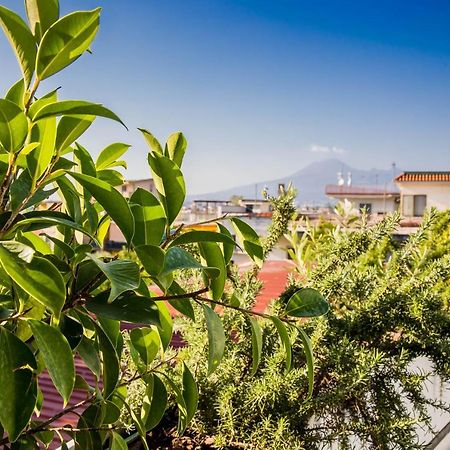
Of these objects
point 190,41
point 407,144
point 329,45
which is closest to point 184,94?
point 190,41

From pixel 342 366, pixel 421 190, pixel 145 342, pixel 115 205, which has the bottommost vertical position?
pixel 342 366

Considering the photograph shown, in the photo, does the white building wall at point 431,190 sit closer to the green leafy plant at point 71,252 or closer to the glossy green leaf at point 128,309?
the green leafy plant at point 71,252

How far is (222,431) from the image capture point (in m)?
1.26

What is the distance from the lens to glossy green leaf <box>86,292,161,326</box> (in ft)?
1.98

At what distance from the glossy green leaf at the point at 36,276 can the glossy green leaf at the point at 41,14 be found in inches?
9.5

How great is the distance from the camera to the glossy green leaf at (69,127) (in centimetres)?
66

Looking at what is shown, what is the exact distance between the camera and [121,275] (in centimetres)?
50

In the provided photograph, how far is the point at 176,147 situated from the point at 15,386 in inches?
14.5

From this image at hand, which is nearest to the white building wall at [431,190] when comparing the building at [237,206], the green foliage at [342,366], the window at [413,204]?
the window at [413,204]

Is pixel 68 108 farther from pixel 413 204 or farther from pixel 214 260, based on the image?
pixel 413 204

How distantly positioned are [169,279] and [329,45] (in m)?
59.9

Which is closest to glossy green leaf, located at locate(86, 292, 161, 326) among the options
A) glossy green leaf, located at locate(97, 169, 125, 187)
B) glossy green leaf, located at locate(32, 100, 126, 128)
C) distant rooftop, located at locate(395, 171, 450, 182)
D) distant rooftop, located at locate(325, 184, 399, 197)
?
glossy green leaf, located at locate(32, 100, 126, 128)

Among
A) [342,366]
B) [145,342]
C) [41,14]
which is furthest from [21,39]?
[342,366]

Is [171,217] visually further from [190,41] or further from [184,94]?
[190,41]
